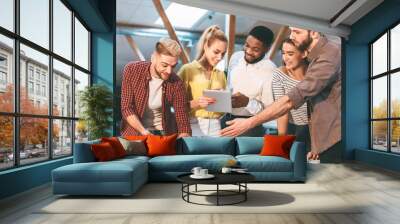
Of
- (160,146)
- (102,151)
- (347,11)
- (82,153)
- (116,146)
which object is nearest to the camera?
(82,153)

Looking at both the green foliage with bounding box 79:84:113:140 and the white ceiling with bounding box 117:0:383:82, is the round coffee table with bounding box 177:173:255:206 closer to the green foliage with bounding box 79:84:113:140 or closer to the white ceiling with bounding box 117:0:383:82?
the green foliage with bounding box 79:84:113:140

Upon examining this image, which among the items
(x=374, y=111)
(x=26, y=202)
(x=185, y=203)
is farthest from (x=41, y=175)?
(x=374, y=111)

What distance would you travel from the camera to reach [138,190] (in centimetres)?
529

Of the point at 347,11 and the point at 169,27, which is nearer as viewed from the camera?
the point at 347,11

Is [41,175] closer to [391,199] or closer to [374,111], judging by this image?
[391,199]

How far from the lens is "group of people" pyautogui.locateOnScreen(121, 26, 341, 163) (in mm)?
8766

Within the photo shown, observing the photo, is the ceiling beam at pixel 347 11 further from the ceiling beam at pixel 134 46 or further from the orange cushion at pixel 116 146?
the orange cushion at pixel 116 146

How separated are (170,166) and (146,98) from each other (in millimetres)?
3146

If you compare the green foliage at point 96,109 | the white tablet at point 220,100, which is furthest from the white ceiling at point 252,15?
the white tablet at point 220,100

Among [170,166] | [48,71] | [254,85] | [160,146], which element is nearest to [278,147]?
[170,166]

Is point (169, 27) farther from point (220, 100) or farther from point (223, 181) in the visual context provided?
point (223, 181)

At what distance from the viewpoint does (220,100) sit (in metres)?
8.91

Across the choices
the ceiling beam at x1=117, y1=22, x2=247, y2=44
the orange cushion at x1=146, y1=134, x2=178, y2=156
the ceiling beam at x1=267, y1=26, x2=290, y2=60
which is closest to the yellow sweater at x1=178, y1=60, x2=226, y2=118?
the ceiling beam at x1=117, y1=22, x2=247, y2=44

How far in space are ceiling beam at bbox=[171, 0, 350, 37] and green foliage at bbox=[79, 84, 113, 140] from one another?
2628 millimetres
